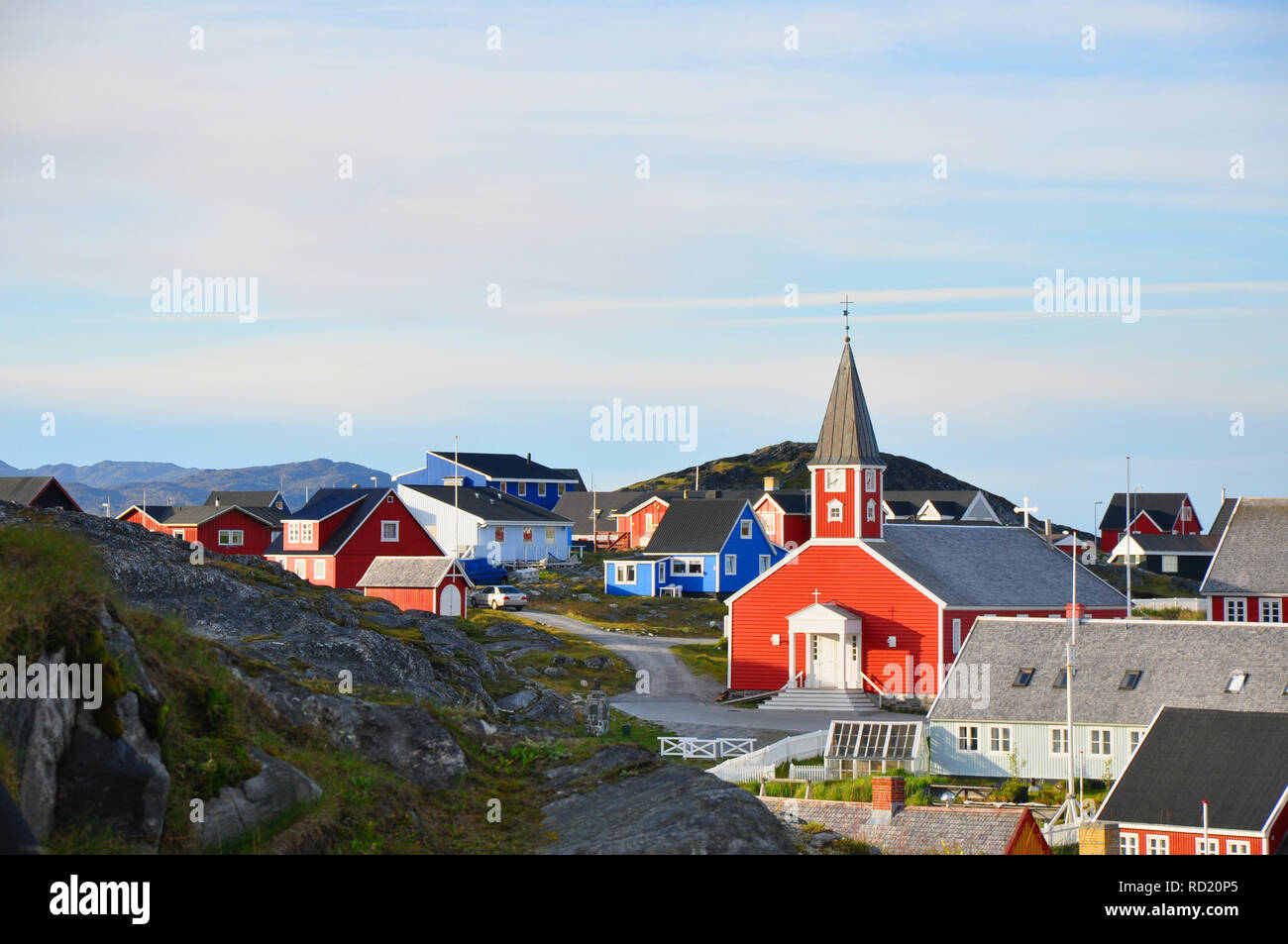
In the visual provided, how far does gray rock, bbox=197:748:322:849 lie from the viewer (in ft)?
43.5

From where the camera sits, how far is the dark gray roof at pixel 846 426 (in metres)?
61.2

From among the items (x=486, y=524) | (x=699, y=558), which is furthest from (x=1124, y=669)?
(x=486, y=524)

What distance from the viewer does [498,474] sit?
124438 millimetres

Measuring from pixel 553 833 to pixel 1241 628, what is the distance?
34962 millimetres

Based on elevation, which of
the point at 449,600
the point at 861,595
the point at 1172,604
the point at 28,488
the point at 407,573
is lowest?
the point at 1172,604

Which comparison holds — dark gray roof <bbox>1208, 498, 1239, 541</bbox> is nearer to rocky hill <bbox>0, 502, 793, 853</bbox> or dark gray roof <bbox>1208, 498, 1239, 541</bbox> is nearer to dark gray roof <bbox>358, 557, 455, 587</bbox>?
dark gray roof <bbox>358, 557, 455, 587</bbox>

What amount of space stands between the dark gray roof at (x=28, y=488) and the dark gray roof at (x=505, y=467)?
49.2 metres

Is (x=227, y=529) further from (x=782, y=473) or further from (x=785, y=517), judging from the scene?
(x=782, y=473)

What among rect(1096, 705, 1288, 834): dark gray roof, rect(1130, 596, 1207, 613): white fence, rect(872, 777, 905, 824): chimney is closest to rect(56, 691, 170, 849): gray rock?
rect(872, 777, 905, 824): chimney

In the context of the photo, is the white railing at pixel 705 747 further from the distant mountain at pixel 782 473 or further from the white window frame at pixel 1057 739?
the distant mountain at pixel 782 473

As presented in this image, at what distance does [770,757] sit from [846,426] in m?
22.7

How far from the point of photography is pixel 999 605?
5853 centimetres
